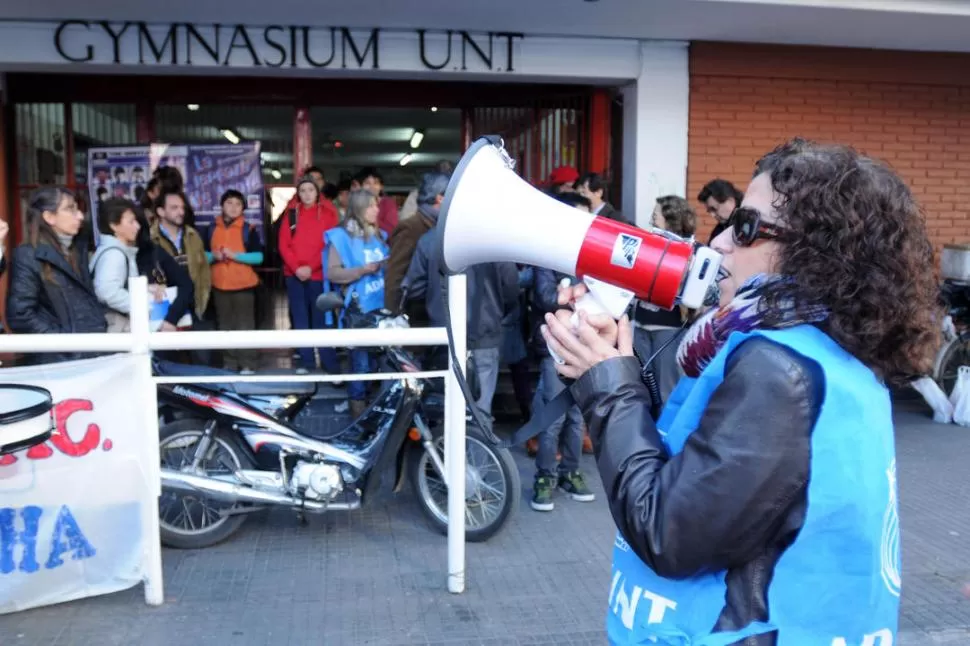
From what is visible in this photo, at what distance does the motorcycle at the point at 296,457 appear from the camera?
4.51 metres

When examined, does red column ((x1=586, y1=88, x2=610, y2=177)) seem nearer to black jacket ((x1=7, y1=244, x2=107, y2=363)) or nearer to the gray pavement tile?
the gray pavement tile

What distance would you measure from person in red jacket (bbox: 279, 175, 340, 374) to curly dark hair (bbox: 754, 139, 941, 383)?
263 inches

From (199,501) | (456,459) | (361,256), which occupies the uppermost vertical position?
(361,256)

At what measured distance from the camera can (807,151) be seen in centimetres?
159

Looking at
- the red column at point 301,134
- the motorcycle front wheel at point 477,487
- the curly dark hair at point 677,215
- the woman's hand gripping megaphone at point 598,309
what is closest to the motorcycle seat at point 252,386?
the motorcycle front wheel at point 477,487

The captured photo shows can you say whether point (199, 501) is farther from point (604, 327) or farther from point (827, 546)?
point (827, 546)

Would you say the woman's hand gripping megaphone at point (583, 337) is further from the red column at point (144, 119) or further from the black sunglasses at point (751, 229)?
the red column at point (144, 119)

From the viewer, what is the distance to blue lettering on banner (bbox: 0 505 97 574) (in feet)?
12.2

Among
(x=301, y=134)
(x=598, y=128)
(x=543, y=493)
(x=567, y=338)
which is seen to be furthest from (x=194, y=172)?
(x=567, y=338)

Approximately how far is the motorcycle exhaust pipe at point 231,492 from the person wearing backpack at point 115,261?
5.19 ft

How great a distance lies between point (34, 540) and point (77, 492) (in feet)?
0.85

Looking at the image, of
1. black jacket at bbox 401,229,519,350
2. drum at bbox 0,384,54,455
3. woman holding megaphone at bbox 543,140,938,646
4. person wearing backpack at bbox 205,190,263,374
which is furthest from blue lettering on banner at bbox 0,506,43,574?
person wearing backpack at bbox 205,190,263,374

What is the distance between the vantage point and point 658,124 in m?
8.31

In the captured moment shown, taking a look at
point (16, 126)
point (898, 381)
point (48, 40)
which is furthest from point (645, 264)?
point (16, 126)
